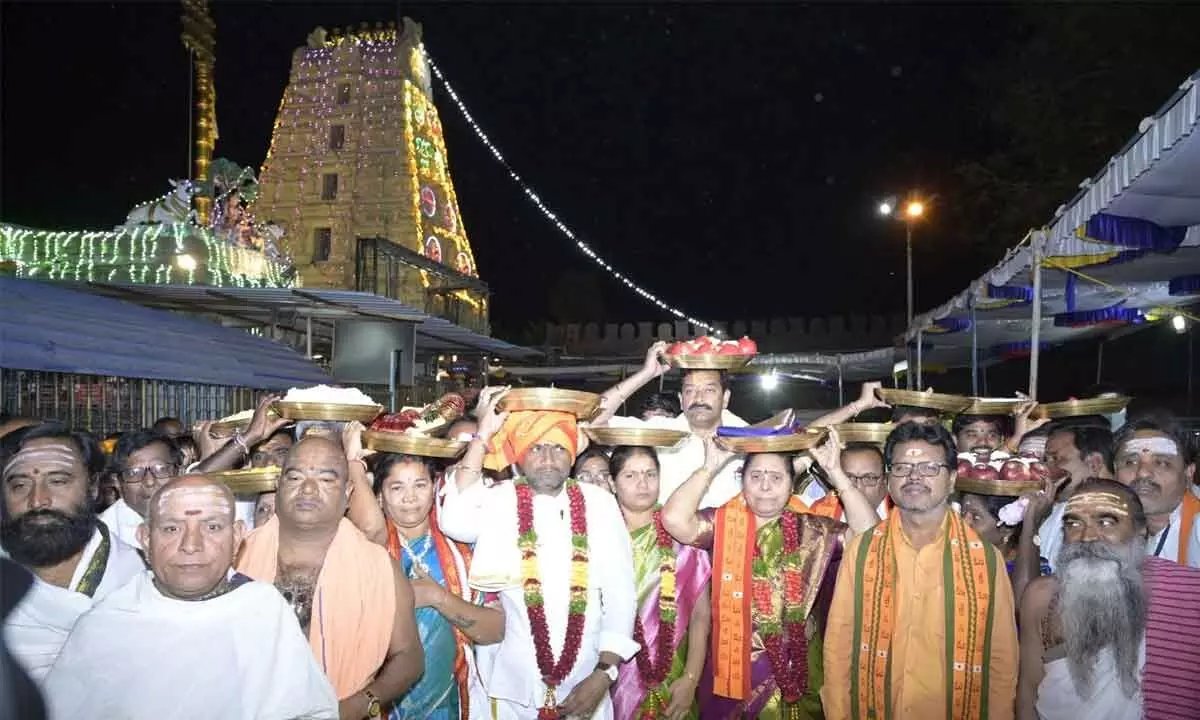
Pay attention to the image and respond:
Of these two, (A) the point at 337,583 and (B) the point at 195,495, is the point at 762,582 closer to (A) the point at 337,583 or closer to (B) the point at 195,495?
(A) the point at 337,583

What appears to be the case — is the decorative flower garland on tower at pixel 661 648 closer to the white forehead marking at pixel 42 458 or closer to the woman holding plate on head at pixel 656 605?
the woman holding plate on head at pixel 656 605

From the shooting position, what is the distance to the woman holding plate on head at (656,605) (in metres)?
3.69

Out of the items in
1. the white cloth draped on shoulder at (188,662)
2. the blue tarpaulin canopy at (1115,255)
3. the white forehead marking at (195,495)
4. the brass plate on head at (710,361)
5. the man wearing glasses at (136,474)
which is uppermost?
the blue tarpaulin canopy at (1115,255)

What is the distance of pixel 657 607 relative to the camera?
3754 millimetres

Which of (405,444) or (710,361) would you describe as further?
(710,361)

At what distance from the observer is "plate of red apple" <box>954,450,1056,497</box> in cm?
377

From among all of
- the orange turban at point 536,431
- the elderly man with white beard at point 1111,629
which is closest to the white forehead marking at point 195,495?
the orange turban at point 536,431

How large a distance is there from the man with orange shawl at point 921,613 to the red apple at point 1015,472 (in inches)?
22.6

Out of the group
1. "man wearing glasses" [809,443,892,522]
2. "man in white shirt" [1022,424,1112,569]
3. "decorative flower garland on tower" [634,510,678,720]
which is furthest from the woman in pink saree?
"man in white shirt" [1022,424,1112,569]

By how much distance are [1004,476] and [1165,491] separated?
2.08 feet

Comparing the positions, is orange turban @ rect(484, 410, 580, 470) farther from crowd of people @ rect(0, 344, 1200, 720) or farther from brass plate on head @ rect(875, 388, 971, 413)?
brass plate on head @ rect(875, 388, 971, 413)

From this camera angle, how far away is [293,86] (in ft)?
87.6

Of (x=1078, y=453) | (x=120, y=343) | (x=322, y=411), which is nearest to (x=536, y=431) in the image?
(x=322, y=411)

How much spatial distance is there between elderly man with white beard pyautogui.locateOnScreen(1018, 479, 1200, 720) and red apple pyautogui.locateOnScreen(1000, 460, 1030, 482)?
691 mm
